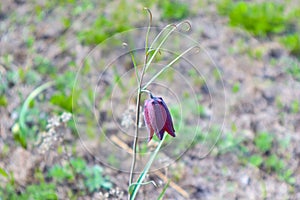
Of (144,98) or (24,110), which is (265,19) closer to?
(144,98)

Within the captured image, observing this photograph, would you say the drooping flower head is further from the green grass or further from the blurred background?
the green grass


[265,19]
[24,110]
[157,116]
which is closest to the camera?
[157,116]

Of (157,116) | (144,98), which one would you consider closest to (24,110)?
(144,98)

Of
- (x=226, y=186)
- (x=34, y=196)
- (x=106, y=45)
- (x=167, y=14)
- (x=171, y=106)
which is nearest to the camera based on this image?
(x=34, y=196)

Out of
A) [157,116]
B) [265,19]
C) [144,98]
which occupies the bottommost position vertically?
[157,116]

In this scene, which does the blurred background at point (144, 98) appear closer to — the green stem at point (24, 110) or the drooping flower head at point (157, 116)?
the green stem at point (24, 110)

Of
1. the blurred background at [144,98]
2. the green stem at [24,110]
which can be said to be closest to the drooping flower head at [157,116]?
the blurred background at [144,98]

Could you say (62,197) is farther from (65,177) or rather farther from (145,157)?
(145,157)

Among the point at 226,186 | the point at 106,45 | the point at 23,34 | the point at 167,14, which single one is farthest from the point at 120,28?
the point at 226,186

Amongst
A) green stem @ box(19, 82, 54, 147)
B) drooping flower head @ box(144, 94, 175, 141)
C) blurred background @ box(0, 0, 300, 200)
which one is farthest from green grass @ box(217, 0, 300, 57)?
drooping flower head @ box(144, 94, 175, 141)
